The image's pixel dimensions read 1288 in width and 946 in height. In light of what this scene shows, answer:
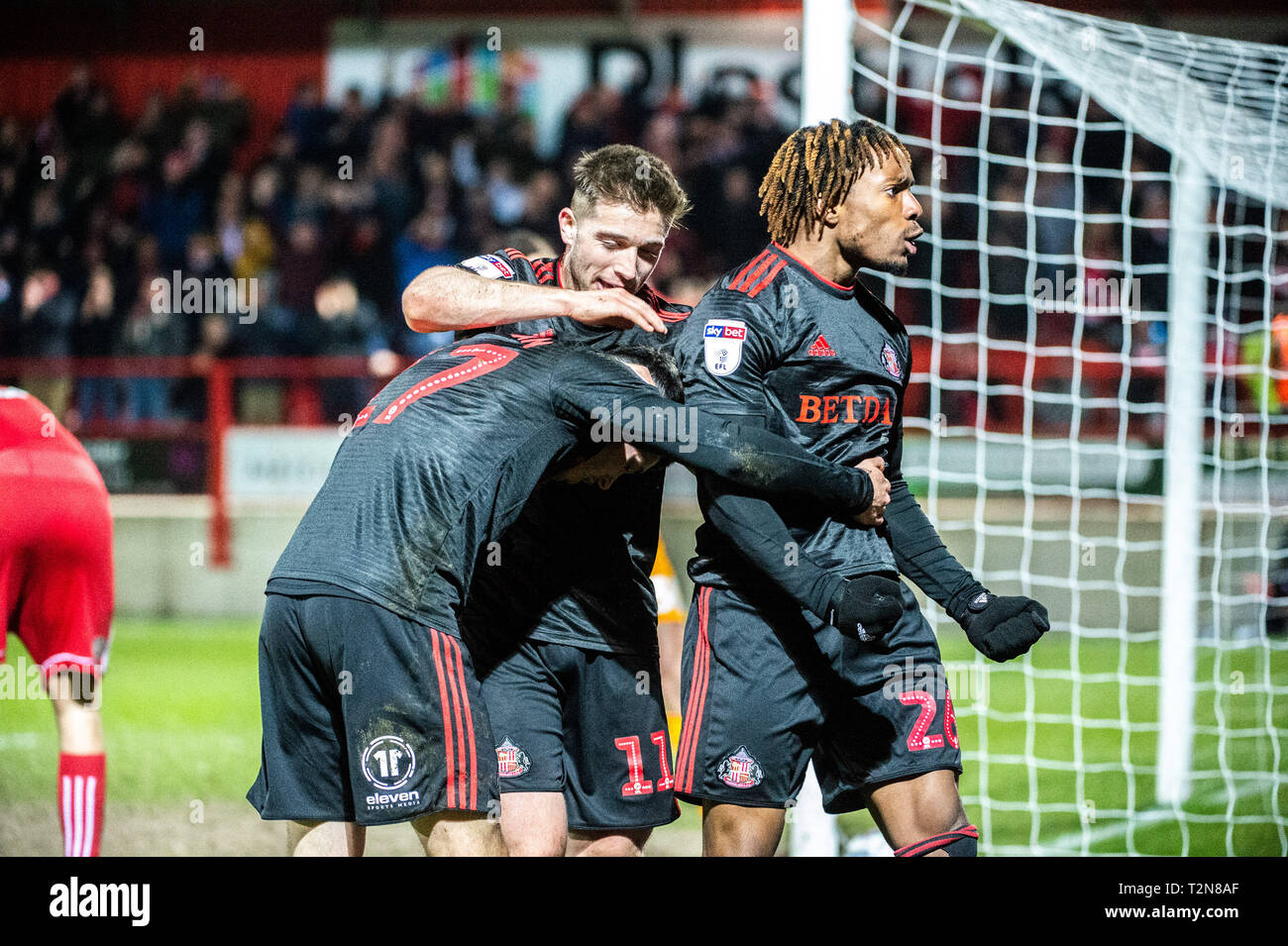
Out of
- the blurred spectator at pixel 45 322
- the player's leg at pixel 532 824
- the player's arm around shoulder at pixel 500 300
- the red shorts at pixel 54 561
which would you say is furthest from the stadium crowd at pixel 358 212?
the player's leg at pixel 532 824

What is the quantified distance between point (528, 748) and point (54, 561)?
151cm

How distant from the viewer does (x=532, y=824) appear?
3.01 m

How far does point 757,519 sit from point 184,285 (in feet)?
31.6

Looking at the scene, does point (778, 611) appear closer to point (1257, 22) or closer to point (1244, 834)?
point (1244, 834)

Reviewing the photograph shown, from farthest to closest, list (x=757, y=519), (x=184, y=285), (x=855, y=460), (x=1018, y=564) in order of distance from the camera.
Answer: (x=184, y=285) < (x=1018, y=564) < (x=855, y=460) < (x=757, y=519)

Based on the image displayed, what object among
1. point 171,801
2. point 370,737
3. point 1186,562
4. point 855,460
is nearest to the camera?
→ point 370,737

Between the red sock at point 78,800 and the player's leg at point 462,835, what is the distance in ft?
4.63

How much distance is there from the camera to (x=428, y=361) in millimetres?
2832

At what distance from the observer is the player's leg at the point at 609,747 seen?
10.3 ft

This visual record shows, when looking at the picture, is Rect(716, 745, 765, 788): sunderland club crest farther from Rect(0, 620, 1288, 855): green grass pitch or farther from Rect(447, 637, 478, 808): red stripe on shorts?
Rect(0, 620, 1288, 855): green grass pitch

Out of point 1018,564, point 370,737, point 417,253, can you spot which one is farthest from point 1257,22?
point 370,737

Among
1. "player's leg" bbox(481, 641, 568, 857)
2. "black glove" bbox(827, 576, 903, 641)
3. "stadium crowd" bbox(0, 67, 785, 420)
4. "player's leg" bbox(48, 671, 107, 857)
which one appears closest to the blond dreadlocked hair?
"black glove" bbox(827, 576, 903, 641)

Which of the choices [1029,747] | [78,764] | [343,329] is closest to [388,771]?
[78,764]

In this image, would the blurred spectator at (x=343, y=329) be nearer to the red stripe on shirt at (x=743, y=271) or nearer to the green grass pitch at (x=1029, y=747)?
the green grass pitch at (x=1029, y=747)
